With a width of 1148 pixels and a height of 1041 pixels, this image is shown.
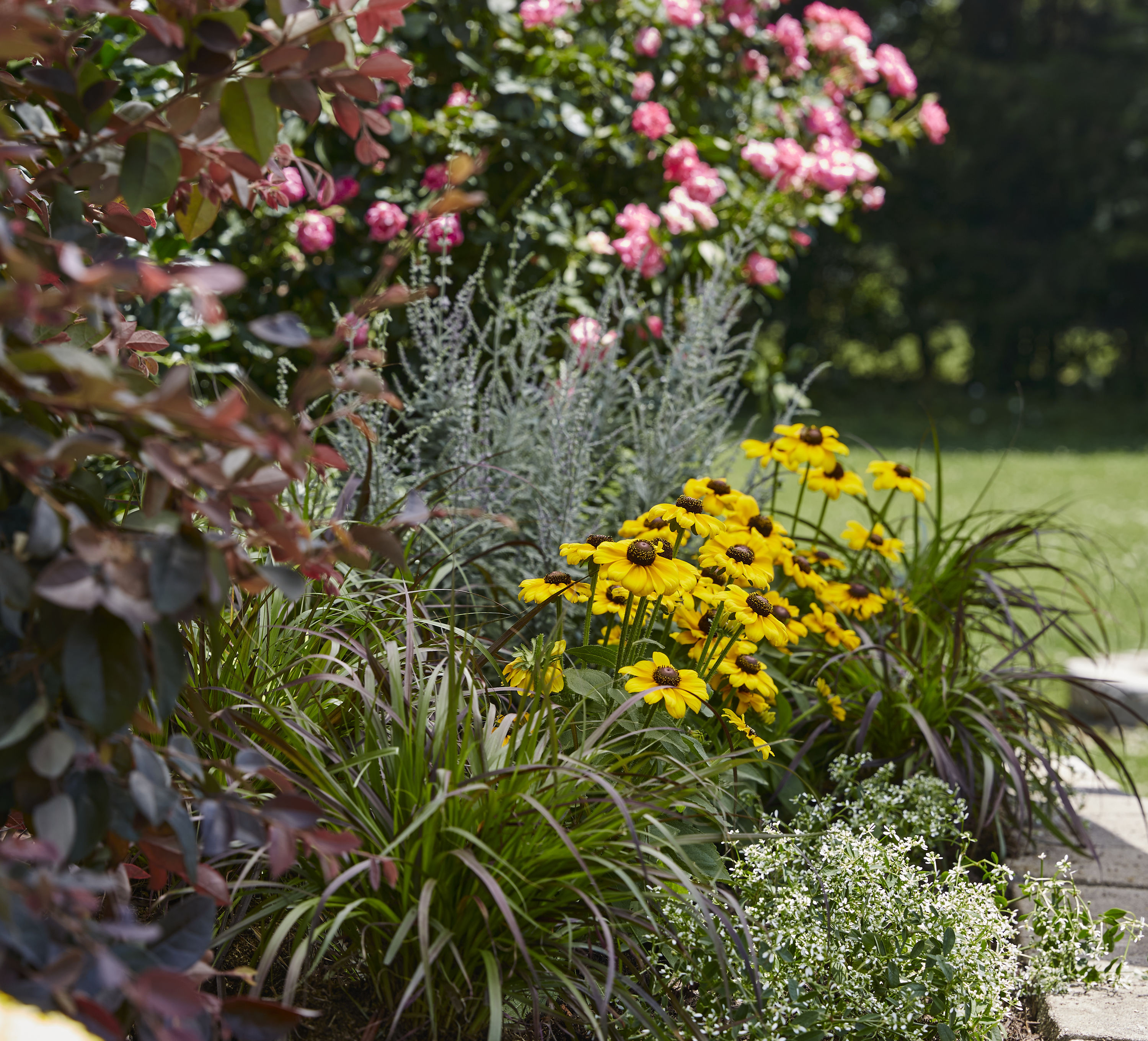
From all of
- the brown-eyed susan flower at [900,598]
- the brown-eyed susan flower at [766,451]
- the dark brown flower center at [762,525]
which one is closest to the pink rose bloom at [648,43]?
the brown-eyed susan flower at [766,451]

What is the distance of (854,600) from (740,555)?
0.58 m

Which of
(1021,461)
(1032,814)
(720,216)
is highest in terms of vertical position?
(720,216)

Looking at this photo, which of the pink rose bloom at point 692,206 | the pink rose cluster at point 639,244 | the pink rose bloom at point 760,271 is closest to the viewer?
the pink rose cluster at point 639,244

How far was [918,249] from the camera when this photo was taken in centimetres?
1566

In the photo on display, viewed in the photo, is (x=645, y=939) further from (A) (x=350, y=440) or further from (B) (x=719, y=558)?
(A) (x=350, y=440)

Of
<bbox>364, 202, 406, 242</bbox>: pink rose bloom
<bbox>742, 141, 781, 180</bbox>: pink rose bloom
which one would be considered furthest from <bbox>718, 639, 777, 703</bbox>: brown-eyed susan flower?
<bbox>742, 141, 781, 180</bbox>: pink rose bloom

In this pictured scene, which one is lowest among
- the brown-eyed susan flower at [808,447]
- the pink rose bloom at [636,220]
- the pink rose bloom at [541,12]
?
the brown-eyed susan flower at [808,447]

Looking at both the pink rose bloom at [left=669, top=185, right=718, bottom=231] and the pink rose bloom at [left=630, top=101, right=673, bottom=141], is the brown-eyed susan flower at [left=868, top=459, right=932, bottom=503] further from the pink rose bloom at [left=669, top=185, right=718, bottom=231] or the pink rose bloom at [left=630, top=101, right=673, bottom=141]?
the pink rose bloom at [left=630, top=101, right=673, bottom=141]

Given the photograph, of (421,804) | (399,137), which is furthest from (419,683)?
(399,137)

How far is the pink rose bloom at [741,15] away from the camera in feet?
12.3

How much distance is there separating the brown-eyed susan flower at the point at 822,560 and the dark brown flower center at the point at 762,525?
0.36m

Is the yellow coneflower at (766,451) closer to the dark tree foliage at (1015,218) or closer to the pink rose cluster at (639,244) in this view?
the pink rose cluster at (639,244)

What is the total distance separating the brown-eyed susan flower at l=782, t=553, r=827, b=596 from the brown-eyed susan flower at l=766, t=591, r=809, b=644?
2.3 inches

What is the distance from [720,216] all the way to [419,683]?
2.64 m
